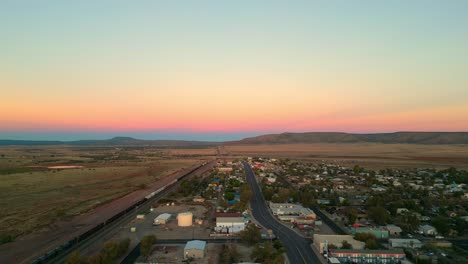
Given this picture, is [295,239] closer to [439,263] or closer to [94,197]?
[439,263]

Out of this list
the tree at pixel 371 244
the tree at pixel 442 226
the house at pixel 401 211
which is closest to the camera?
the tree at pixel 371 244

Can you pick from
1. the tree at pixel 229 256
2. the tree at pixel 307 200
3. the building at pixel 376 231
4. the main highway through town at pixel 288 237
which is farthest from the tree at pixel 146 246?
the tree at pixel 307 200

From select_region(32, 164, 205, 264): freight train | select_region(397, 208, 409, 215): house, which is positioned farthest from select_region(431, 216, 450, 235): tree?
select_region(32, 164, 205, 264): freight train

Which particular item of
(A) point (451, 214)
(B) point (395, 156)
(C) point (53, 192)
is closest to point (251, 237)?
→ (A) point (451, 214)

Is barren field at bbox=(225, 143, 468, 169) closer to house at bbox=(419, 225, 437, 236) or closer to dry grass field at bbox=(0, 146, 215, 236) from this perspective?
house at bbox=(419, 225, 437, 236)

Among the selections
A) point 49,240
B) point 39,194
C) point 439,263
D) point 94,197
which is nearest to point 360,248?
point 439,263

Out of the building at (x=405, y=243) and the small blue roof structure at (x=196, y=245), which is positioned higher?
the small blue roof structure at (x=196, y=245)

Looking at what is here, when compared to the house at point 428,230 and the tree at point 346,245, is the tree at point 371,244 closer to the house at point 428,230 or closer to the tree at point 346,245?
the tree at point 346,245
